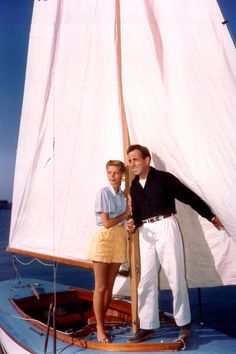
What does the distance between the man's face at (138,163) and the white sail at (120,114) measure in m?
0.31

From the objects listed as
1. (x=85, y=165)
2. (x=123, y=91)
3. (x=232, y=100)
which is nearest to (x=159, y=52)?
(x=123, y=91)

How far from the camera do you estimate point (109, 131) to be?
4941 mm

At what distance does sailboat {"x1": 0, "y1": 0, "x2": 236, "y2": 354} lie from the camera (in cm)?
383

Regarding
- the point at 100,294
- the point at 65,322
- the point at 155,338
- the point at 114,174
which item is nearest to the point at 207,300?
the point at 65,322

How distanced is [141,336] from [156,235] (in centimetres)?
103

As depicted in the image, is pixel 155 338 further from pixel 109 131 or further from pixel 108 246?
pixel 109 131

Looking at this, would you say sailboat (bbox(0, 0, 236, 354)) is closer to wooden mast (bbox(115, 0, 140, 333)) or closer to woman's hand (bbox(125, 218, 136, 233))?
wooden mast (bbox(115, 0, 140, 333))

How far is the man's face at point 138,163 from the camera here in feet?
13.2

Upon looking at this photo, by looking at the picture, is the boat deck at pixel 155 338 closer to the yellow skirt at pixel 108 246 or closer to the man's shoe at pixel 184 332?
the man's shoe at pixel 184 332

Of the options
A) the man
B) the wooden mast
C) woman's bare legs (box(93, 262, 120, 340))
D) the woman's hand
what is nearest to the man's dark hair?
the man

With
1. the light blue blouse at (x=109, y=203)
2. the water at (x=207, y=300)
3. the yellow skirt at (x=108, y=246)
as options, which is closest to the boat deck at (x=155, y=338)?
the yellow skirt at (x=108, y=246)

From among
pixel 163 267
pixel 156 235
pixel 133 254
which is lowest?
pixel 163 267

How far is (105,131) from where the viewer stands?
499cm

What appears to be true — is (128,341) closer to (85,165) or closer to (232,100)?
(85,165)
